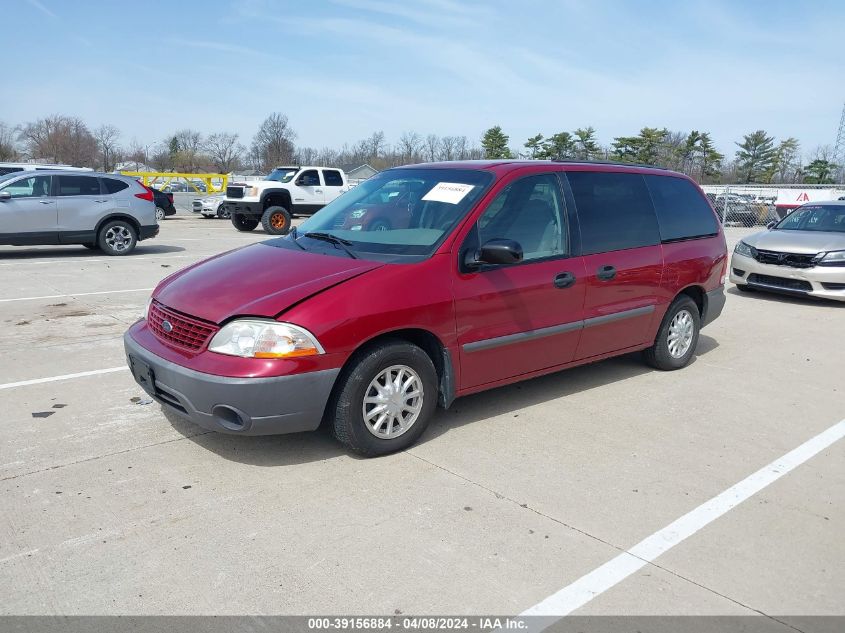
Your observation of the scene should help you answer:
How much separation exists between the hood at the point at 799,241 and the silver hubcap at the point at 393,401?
25.6 ft

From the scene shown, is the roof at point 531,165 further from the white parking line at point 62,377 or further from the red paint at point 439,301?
the white parking line at point 62,377

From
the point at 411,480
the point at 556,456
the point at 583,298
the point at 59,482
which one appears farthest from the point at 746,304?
the point at 59,482

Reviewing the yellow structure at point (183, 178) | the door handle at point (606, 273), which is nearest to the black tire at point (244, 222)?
the yellow structure at point (183, 178)

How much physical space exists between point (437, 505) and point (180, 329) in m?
1.77

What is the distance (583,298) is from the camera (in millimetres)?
5031

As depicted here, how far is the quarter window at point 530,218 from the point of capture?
4.58 m

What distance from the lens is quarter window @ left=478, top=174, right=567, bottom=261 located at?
15.0ft

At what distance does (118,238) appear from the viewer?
531 inches

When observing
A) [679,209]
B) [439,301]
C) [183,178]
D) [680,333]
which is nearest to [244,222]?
[183,178]

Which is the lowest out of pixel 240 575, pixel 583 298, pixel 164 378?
pixel 240 575

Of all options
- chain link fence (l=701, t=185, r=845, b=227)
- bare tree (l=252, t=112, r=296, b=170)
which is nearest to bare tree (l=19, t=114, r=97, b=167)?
bare tree (l=252, t=112, r=296, b=170)

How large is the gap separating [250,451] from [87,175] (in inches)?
428

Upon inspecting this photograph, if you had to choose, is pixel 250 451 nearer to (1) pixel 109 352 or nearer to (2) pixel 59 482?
(2) pixel 59 482

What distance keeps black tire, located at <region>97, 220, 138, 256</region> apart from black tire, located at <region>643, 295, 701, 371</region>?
10857mm
